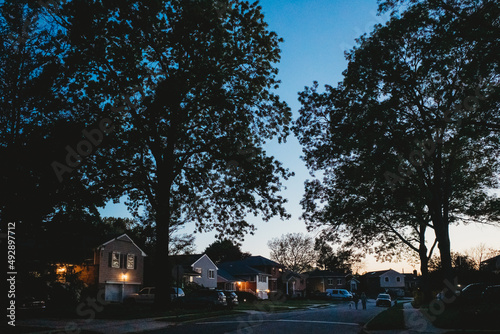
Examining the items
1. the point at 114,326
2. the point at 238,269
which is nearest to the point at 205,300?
the point at 114,326

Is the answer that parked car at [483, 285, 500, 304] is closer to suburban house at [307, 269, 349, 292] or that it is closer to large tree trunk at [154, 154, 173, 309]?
large tree trunk at [154, 154, 173, 309]

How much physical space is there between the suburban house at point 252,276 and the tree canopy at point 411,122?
1801 inches

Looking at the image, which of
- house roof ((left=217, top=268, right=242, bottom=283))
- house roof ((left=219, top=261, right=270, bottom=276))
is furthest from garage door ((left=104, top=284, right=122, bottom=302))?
house roof ((left=219, top=261, right=270, bottom=276))

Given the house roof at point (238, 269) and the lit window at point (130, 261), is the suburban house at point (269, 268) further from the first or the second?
the lit window at point (130, 261)

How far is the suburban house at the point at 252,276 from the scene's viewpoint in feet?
229

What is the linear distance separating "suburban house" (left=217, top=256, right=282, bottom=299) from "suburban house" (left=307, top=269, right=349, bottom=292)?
2109 centimetres

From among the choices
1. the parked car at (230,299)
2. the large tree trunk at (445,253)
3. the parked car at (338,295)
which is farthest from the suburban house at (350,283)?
the large tree trunk at (445,253)

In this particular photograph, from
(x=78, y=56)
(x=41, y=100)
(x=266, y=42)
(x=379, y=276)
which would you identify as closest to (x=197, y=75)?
(x=266, y=42)

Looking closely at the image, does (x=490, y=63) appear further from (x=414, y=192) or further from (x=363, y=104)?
(x=414, y=192)

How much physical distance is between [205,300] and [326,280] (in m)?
73.0

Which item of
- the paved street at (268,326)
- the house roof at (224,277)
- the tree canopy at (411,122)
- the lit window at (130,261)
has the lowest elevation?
the house roof at (224,277)

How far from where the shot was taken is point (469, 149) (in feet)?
69.7

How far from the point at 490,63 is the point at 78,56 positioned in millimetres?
17771

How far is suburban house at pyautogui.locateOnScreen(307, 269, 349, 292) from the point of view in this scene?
96.8 m
